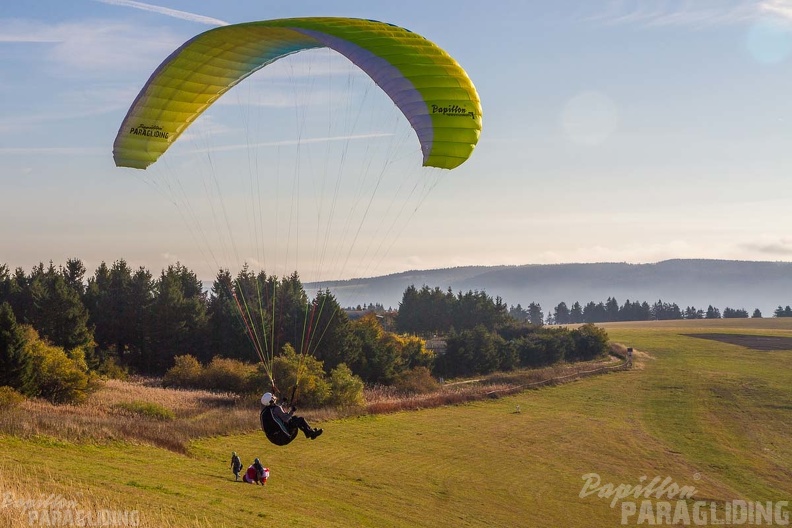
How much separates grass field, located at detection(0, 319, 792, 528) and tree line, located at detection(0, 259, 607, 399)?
39.0 ft

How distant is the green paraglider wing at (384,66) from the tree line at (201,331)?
24.9 metres

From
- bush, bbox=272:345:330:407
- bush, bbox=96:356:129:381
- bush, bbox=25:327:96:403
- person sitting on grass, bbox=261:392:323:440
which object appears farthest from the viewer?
bush, bbox=96:356:129:381

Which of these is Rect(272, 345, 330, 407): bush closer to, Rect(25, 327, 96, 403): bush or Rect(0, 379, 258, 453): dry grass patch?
Rect(0, 379, 258, 453): dry grass patch

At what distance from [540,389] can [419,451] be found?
2591cm

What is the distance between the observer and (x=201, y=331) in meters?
58.2

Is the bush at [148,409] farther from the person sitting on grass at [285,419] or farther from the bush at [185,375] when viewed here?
the person sitting on grass at [285,419]

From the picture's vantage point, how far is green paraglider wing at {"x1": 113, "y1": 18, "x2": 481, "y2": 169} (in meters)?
15.9

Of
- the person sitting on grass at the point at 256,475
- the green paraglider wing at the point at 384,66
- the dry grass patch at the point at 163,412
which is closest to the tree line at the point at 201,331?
the dry grass patch at the point at 163,412

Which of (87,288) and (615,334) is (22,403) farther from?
(615,334)

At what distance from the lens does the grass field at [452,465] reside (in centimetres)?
1786

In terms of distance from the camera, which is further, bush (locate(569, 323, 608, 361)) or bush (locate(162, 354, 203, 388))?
bush (locate(569, 323, 608, 361))

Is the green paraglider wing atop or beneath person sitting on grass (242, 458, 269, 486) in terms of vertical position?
atop

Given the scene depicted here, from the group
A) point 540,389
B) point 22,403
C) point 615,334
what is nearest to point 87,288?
point 22,403

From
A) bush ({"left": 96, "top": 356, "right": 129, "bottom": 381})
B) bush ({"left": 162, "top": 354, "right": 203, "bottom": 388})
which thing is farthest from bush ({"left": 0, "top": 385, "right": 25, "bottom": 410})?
bush ({"left": 96, "top": 356, "right": 129, "bottom": 381})
